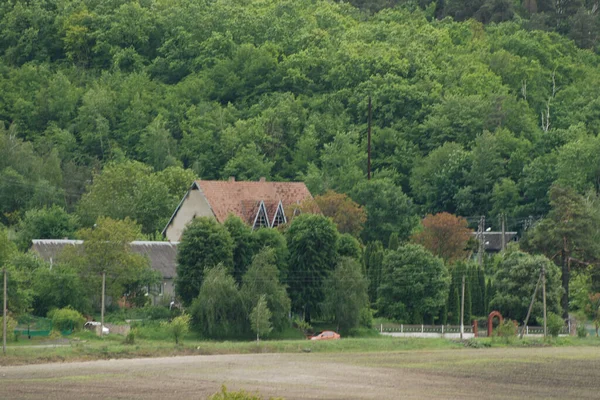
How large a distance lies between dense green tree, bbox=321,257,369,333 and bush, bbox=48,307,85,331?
15.4 m

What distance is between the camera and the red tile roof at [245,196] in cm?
10731

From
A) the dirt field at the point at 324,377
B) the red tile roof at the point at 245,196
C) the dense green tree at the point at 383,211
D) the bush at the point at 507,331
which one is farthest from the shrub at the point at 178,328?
the dense green tree at the point at 383,211

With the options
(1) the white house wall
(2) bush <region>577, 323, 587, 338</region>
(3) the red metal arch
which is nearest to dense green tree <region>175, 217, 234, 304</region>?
(3) the red metal arch

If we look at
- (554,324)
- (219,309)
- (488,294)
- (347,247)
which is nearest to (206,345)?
(219,309)

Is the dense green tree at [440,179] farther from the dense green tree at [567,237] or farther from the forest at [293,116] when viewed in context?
the dense green tree at [567,237]

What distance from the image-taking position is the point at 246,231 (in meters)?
89.2

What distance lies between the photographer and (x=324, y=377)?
209 feet

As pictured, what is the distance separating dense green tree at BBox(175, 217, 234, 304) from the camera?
3383 inches

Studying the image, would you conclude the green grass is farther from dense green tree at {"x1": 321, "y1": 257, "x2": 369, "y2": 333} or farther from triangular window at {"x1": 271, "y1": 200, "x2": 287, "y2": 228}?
triangular window at {"x1": 271, "y1": 200, "x2": 287, "y2": 228}

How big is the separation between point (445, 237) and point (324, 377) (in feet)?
167

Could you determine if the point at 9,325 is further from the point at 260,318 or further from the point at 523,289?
the point at 523,289

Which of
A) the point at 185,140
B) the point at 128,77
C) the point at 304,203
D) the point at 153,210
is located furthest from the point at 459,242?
the point at 128,77

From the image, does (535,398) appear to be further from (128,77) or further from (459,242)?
(128,77)

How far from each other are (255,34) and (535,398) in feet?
439
